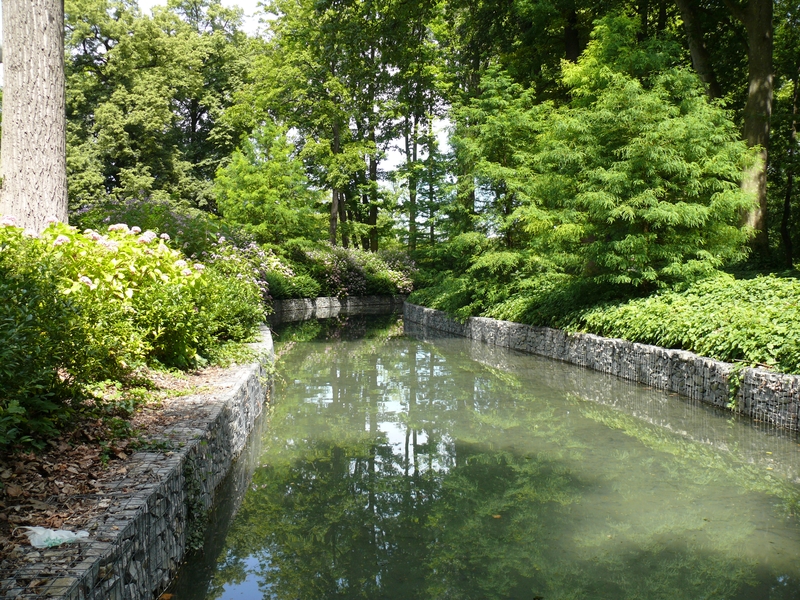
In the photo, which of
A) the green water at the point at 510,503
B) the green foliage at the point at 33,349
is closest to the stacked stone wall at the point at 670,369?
the green water at the point at 510,503

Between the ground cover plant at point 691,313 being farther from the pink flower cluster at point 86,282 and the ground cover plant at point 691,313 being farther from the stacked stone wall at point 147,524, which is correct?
the pink flower cluster at point 86,282

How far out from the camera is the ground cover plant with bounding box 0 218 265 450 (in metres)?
3.68

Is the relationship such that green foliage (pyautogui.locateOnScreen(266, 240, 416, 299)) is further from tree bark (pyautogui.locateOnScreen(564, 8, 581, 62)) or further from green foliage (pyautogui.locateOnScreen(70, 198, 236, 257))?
tree bark (pyautogui.locateOnScreen(564, 8, 581, 62))

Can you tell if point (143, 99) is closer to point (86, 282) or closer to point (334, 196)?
point (334, 196)

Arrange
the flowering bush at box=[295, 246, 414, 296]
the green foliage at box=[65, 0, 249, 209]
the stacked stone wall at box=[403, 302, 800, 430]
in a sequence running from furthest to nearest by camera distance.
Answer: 1. the green foliage at box=[65, 0, 249, 209]
2. the flowering bush at box=[295, 246, 414, 296]
3. the stacked stone wall at box=[403, 302, 800, 430]

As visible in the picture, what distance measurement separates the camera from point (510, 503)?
491 cm

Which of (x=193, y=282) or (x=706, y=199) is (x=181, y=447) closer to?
(x=193, y=282)

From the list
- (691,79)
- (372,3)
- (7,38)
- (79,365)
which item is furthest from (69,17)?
(79,365)

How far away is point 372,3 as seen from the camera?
13.2 meters

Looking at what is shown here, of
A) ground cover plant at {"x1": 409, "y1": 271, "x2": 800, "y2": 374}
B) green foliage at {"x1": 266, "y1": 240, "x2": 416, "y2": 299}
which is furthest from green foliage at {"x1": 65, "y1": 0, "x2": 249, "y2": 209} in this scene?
ground cover plant at {"x1": 409, "y1": 271, "x2": 800, "y2": 374}

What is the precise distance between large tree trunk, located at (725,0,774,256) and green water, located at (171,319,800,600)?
6.81m

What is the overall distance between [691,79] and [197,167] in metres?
27.6

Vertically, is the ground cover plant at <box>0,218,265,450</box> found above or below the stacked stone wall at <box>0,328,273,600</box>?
above

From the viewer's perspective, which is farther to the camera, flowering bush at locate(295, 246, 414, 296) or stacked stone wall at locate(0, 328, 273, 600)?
flowering bush at locate(295, 246, 414, 296)
